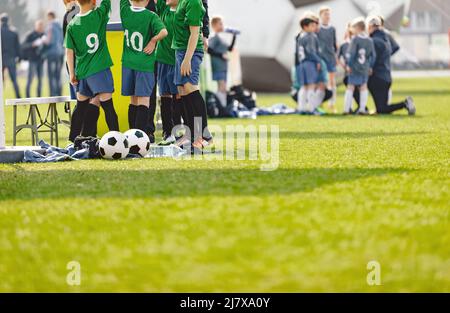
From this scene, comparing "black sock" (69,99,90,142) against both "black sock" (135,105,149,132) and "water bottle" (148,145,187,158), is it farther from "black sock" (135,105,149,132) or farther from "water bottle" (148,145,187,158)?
"water bottle" (148,145,187,158)

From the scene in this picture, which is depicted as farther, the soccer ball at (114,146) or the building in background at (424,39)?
the building in background at (424,39)

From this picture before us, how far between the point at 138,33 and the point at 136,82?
49 centimetres

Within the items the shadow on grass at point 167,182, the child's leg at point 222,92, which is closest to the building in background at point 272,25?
the child's leg at point 222,92

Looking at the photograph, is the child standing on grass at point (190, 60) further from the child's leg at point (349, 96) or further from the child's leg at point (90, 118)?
the child's leg at point (349, 96)

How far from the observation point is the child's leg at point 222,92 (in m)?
17.3

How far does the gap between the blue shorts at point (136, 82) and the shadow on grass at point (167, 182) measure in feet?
6.38

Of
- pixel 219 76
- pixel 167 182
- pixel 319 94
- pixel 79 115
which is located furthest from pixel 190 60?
pixel 319 94

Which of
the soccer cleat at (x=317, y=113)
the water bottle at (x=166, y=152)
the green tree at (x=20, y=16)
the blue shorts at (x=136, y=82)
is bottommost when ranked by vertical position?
the soccer cleat at (x=317, y=113)

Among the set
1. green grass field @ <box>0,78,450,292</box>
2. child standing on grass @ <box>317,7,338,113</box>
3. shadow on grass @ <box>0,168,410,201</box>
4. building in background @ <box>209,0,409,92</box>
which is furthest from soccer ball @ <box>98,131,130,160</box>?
building in background @ <box>209,0,409,92</box>

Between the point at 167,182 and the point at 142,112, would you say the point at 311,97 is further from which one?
the point at 167,182

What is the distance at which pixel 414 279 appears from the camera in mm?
4363

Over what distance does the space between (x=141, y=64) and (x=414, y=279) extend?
20.1 ft
